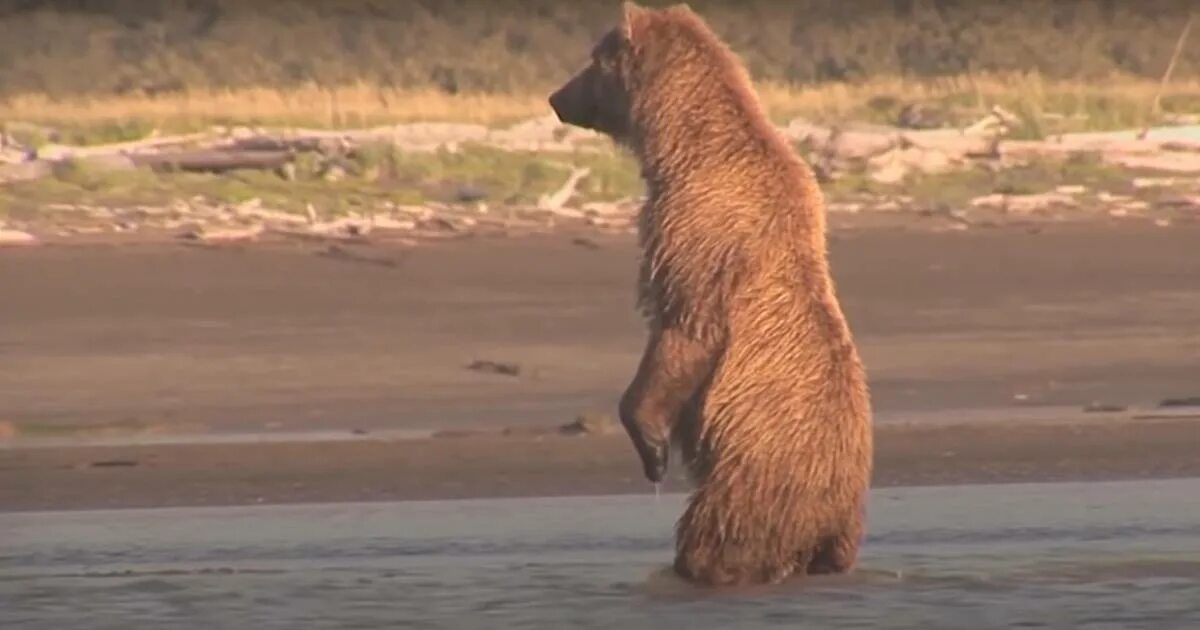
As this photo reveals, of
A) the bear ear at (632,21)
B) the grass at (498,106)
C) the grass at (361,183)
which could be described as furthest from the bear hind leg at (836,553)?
the grass at (498,106)

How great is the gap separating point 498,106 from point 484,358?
11427 mm

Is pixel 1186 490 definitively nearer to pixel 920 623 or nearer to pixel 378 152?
pixel 920 623

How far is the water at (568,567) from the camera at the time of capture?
5.95 meters

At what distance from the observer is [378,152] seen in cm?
1594

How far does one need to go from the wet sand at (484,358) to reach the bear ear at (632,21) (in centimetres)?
207

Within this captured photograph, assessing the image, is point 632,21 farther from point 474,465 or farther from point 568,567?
point 474,465

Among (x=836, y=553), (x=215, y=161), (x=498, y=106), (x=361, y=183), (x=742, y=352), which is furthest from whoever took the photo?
(x=498, y=106)

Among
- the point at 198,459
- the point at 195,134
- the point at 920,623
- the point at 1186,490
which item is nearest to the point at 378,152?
the point at 195,134

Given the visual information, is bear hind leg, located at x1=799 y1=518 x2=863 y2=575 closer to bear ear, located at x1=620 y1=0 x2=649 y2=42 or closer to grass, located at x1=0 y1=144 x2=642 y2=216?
bear ear, located at x1=620 y1=0 x2=649 y2=42

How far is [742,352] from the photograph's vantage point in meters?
5.54

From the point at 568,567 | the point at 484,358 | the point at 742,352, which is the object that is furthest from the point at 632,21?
the point at 484,358

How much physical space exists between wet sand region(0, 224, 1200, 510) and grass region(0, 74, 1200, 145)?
5.25m

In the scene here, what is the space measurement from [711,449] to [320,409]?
12.2 ft

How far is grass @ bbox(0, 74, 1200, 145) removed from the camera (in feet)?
61.3
